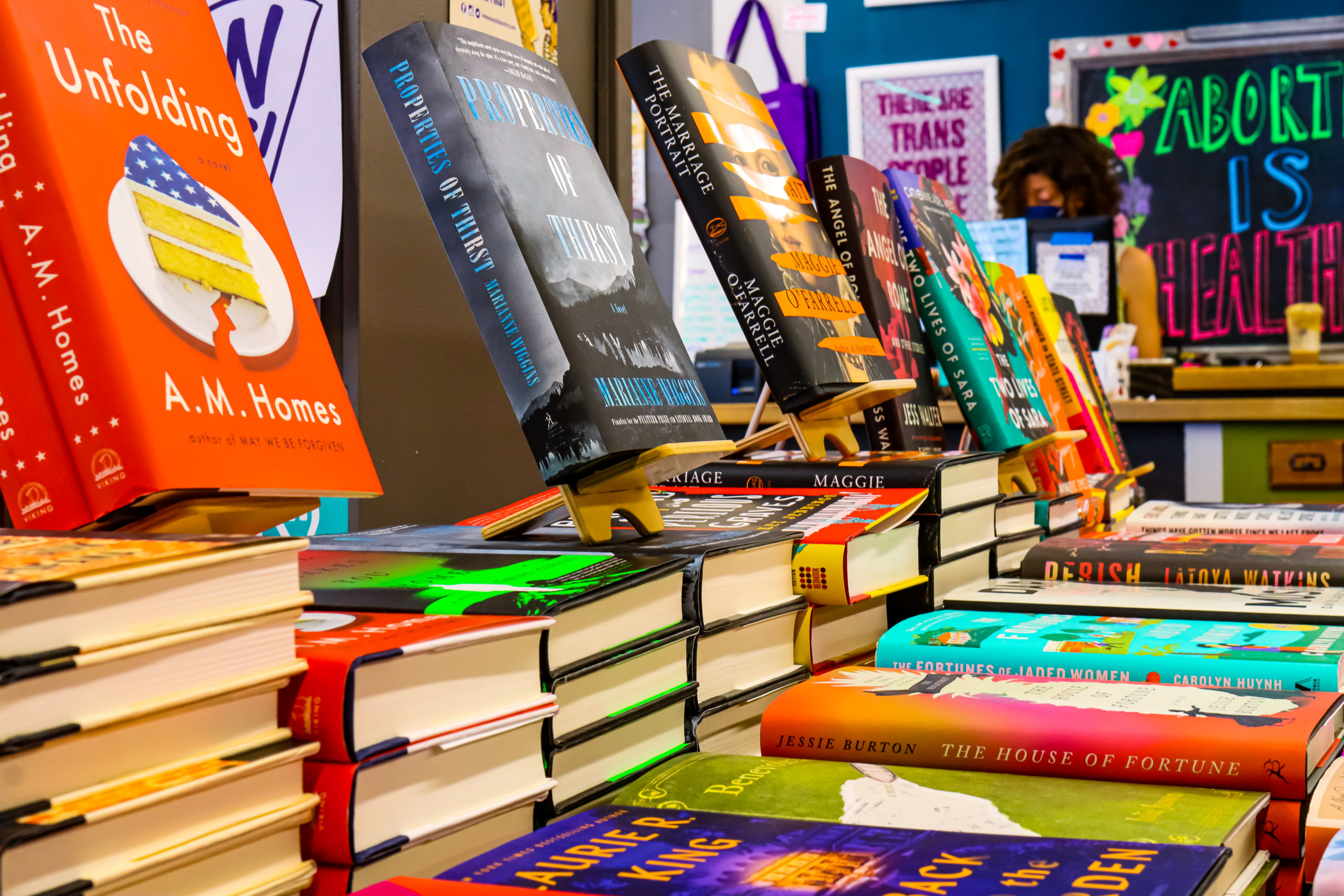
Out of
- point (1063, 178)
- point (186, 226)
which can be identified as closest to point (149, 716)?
point (186, 226)

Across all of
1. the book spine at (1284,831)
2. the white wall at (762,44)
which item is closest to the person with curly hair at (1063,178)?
the white wall at (762,44)

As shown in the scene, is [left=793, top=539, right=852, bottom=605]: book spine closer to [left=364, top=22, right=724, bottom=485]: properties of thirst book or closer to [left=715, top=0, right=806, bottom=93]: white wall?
[left=364, top=22, right=724, bottom=485]: properties of thirst book

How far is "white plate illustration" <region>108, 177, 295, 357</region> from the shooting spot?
0.61 meters

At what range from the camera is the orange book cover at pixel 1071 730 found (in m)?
0.61

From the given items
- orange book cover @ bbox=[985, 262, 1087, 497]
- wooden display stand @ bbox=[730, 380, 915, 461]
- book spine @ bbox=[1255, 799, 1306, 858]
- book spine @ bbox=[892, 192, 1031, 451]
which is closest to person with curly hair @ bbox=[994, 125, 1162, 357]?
orange book cover @ bbox=[985, 262, 1087, 497]

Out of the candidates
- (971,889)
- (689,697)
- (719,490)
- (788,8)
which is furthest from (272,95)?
(788,8)

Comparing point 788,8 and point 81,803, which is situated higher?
point 788,8

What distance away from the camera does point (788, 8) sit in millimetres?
5215

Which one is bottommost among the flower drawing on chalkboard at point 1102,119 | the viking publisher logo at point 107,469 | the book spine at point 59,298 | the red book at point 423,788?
the red book at point 423,788

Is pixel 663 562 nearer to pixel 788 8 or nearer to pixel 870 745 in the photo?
pixel 870 745

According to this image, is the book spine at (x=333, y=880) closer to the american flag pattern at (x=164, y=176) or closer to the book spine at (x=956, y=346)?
the american flag pattern at (x=164, y=176)

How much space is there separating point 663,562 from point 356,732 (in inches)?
10.7

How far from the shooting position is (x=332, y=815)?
1.58ft

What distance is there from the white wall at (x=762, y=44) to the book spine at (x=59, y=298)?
507 cm
